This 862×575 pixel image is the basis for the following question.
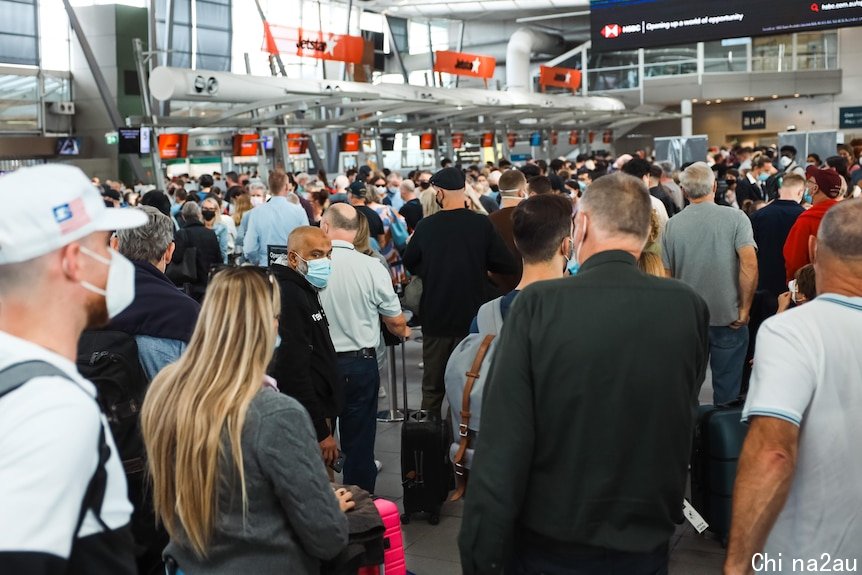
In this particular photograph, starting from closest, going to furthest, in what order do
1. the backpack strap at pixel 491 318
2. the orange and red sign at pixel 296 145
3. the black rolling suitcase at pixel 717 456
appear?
the backpack strap at pixel 491 318, the black rolling suitcase at pixel 717 456, the orange and red sign at pixel 296 145

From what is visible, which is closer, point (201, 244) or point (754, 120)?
point (201, 244)

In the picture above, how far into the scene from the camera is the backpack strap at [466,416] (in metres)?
3.68

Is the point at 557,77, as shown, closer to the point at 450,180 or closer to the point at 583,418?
the point at 450,180

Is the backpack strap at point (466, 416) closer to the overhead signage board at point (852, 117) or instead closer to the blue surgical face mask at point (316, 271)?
the blue surgical face mask at point (316, 271)

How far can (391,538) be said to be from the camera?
11.6 feet

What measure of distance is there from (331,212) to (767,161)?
35.0ft

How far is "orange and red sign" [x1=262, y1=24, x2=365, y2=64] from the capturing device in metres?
20.8

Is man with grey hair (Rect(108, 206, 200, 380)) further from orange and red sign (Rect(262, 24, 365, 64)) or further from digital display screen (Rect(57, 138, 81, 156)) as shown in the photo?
digital display screen (Rect(57, 138, 81, 156))

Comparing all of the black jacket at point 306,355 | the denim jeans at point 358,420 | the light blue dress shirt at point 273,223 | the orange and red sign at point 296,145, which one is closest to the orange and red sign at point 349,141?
the orange and red sign at point 296,145

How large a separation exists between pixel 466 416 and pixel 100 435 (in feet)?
7.47

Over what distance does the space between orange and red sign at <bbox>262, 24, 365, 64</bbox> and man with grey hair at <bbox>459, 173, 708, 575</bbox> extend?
1914 centimetres

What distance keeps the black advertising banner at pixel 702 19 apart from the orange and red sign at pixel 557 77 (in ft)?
53.8

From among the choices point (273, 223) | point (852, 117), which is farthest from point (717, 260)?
point (852, 117)

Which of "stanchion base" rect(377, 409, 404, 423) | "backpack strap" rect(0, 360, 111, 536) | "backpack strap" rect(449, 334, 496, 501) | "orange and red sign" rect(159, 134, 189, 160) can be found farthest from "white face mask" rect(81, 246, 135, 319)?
"orange and red sign" rect(159, 134, 189, 160)
